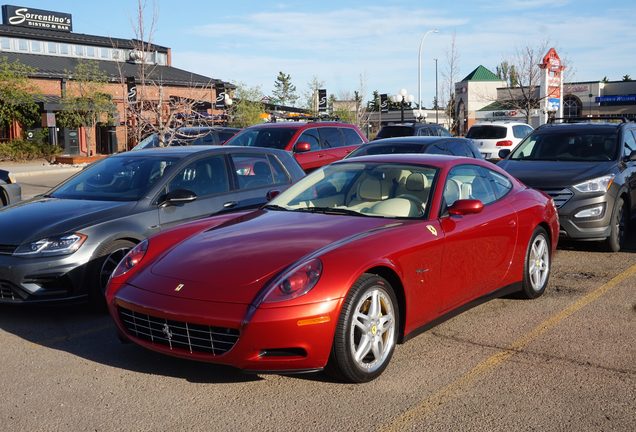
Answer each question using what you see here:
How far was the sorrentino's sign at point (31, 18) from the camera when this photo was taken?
53.9m

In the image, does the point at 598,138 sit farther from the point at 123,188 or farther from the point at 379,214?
the point at 123,188

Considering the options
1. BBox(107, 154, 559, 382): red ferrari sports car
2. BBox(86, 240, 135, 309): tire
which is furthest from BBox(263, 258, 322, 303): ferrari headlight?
BBox(86, 240, 135, 309): tire

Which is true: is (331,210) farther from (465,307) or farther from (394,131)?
(394,131)

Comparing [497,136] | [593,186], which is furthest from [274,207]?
[497,136]

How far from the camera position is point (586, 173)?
28.0ft

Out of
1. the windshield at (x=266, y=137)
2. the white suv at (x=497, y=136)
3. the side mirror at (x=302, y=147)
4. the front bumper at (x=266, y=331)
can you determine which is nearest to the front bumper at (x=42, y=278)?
the front bumper at (x=266, y=331)

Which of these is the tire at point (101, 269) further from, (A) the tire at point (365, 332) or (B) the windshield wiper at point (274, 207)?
(A) the tire at point (365, 332)

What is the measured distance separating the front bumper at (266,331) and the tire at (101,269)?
200 centimetres

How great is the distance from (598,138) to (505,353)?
18.5 feet

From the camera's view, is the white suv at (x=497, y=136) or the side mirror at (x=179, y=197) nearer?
the side mirror at (x=179, y=197)

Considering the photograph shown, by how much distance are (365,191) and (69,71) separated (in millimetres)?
39733

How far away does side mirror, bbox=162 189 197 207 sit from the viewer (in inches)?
258

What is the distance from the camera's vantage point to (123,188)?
6848 millimetres

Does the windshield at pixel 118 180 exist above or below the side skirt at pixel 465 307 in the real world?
above
